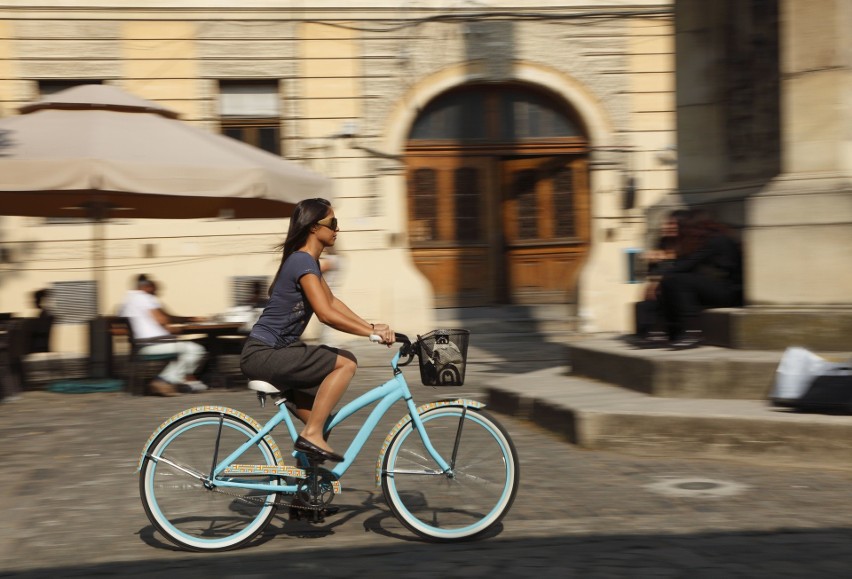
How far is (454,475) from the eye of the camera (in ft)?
17.6

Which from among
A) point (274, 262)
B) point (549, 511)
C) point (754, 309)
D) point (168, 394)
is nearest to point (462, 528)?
point (549, 511)

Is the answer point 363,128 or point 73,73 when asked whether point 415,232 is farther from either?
point 73,73

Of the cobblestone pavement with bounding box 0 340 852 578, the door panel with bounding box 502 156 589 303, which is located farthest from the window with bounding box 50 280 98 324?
the cobblestone pavement with bounding box 0 340 852 578

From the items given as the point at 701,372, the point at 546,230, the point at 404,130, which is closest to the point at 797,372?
the point at 701,372

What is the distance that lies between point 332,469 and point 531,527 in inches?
40.6

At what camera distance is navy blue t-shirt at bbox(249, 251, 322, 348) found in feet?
17.5

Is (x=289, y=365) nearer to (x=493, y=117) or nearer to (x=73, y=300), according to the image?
(x=73, y=300)

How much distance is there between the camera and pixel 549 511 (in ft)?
19.5

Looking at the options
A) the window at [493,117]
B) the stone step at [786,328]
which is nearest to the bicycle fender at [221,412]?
the stone step at [786,328]

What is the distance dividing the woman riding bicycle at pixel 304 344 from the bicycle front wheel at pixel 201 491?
0.25 m

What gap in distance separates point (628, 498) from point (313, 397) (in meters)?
1.94

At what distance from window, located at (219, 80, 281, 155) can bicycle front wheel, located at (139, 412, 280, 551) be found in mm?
12353

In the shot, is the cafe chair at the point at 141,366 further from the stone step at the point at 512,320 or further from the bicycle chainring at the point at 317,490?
the bicycle chainring at the point at 317,490

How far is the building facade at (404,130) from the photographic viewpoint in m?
16.5
